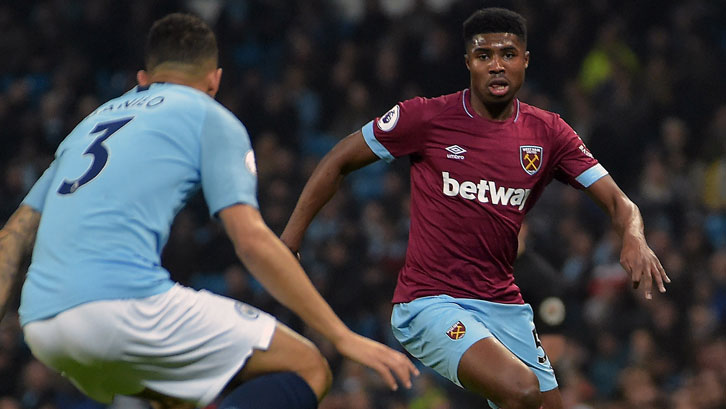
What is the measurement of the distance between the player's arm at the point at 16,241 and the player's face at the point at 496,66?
2.49 m

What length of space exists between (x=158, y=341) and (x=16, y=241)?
920mm

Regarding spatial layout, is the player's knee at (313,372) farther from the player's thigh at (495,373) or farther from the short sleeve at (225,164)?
the player's thigh at (495,373)

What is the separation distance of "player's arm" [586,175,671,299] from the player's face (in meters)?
0.70

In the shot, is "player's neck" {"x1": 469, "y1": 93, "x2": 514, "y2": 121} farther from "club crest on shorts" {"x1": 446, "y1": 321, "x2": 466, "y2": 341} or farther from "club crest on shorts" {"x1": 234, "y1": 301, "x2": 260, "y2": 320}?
"club crest on shorts" {"x1": 234, "y1": 301, "x2": 260, "y2": 320}

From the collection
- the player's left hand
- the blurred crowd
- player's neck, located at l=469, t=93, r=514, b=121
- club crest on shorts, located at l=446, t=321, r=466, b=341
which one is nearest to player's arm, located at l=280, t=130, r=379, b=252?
player's neck, located at l=469, t=93, r=514, b=121

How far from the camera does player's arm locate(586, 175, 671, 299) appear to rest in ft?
17.4

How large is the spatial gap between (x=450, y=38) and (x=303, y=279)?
10.7 metres

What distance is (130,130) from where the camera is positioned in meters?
4.02

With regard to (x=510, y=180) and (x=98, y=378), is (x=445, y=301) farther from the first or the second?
(x=98, y=378)

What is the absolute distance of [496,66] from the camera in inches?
229

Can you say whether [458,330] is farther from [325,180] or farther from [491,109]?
[491,109]

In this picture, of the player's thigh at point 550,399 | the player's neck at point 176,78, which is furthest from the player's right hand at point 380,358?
the player's thigh at point 550,399

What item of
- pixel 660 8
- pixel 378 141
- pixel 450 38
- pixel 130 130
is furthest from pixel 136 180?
pixel 660 8

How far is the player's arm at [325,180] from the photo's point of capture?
229 inches
